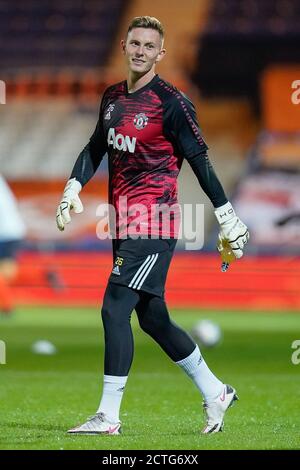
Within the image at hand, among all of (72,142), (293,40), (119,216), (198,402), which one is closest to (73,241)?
(72,142)

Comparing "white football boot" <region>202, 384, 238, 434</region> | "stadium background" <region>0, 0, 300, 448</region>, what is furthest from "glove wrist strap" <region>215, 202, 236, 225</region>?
"stadium background" <region>0, 0, 300, 448</region>

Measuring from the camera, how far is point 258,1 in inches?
Answer: 1188

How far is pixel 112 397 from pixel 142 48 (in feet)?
6.59

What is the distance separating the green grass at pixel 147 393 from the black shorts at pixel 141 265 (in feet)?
2.82

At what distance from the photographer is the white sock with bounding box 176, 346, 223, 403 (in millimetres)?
6910

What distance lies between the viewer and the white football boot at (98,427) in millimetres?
6582

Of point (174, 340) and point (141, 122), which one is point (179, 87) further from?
point (174, 340)

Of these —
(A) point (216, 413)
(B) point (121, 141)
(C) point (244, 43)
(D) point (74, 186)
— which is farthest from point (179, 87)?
(A) point (216, 413)

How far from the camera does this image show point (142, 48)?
6.73 metres

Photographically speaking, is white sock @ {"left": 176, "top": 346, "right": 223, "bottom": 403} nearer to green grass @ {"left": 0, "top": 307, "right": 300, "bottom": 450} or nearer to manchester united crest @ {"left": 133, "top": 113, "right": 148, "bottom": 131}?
green grass @ {"left": 0, "top": 307, "right": 300, "bottom": 450}

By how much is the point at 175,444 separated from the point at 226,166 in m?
24.5

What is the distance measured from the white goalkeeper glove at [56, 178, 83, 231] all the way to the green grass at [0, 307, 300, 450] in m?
1.23

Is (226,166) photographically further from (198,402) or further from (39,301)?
(198,402)

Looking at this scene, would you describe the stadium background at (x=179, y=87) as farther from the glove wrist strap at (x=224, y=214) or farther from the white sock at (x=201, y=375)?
the glove wrist strap at (x=224, y=214)
